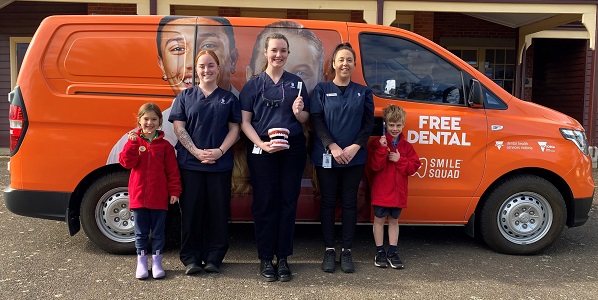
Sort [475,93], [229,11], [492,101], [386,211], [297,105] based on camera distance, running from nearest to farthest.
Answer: [297,105] < [386,211] < [475,93] < [492,101] < [229,11]

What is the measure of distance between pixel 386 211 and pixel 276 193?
3.19ft

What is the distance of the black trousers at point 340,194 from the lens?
12.7 ft

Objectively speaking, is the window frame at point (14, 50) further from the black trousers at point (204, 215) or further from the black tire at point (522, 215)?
the black tire at point (522, 215)

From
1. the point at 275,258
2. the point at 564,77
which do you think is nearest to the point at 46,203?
the point at 275,258

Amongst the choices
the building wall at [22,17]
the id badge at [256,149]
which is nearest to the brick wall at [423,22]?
the building wall at [22,17]

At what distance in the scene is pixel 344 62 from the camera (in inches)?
147

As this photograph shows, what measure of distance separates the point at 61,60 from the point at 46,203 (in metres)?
1.21

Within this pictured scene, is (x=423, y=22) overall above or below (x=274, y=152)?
above

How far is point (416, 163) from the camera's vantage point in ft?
13.0

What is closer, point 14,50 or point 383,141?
point 383,141

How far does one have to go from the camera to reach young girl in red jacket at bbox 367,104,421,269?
12.9ft

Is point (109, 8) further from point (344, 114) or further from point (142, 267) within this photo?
point (344, 114)

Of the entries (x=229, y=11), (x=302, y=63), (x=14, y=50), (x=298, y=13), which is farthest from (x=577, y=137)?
(x=14, y=50)

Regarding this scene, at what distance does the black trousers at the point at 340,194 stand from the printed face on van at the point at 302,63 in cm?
77
